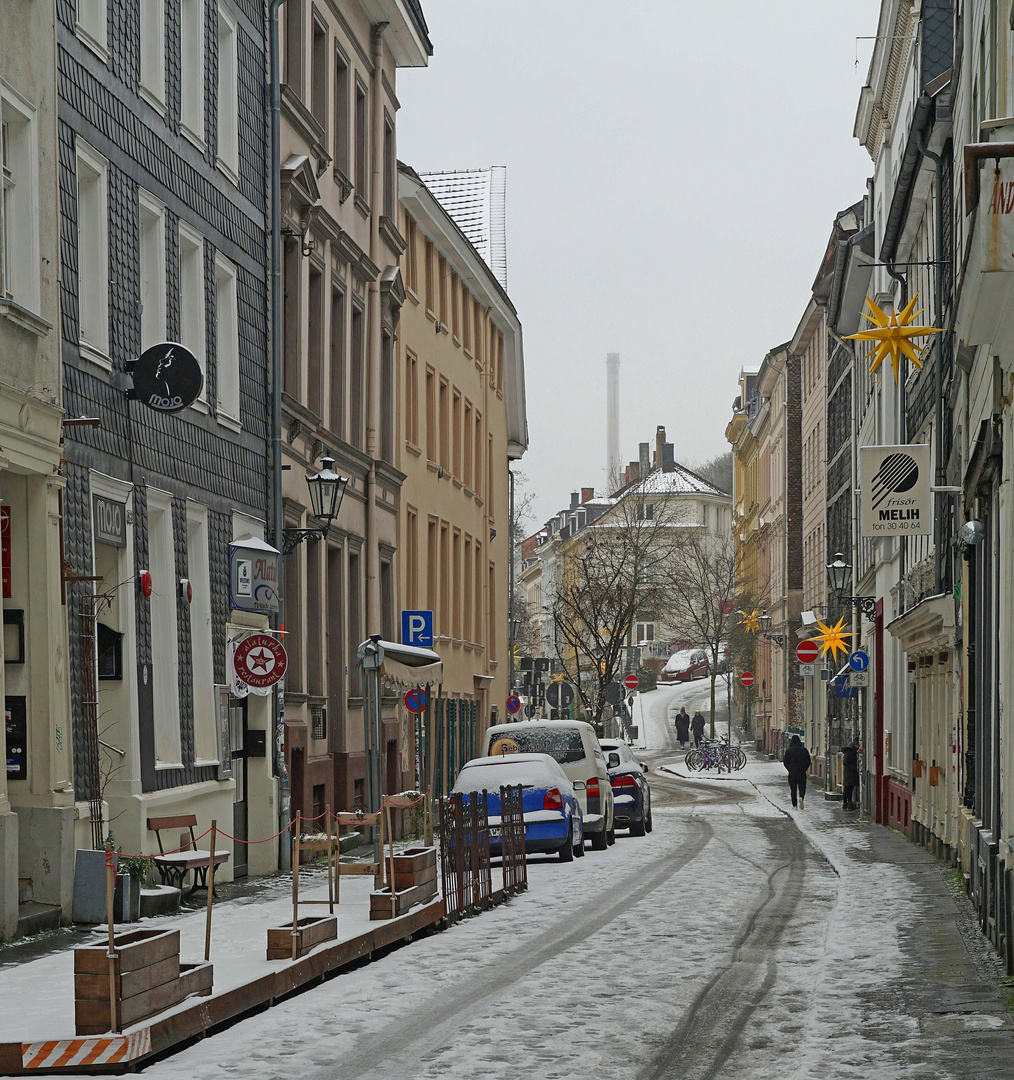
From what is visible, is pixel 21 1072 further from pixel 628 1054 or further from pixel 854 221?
pixel 854 221

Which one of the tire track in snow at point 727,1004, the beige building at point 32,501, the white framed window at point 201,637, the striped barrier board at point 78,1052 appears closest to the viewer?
the striped barrier board at point 78,1052

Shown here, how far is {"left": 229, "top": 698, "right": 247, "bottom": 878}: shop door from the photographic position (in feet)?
78.2

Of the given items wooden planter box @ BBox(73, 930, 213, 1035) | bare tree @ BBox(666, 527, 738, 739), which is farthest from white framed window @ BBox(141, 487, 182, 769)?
bare tree @ BBox(666, 527, 738, 739)

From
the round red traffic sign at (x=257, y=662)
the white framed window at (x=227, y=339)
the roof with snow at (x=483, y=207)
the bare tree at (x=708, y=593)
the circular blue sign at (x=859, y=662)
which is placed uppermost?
the roof with snow at (x=483, y=207)

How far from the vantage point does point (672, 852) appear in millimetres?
28578

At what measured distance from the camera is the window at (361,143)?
3319 centimetres

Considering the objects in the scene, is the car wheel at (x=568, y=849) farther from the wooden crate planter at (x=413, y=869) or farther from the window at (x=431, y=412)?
the window at (x=431, y=412)

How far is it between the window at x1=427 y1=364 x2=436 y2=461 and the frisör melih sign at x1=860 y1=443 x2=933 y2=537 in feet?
57.9

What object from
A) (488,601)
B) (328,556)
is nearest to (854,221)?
(488,601)

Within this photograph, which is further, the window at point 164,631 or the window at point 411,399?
the window at point 411,399

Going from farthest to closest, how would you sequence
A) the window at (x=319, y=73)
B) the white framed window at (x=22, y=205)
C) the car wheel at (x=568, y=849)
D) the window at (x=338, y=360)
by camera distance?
the window at (x=338, y=360) → the window at (x=319, y=73) → the car wheel at (x=568, y=849) → the white framed window at (x=22, y=205)

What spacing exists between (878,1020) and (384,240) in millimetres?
25140

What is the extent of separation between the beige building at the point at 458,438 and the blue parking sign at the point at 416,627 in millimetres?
3476

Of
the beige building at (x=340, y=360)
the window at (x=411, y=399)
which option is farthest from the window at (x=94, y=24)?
the window at (x=411, y=399)
